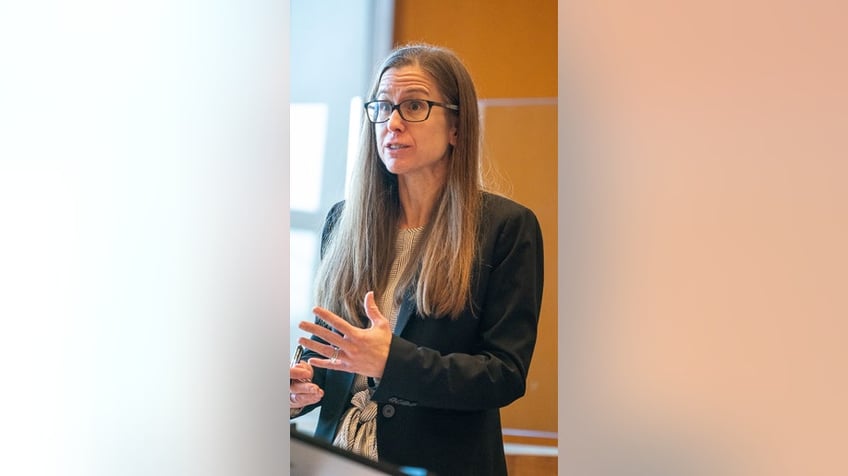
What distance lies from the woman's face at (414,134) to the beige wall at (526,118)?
56 millimetres

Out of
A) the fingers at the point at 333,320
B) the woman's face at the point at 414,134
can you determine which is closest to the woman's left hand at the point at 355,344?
the fingers at the point at 333,320

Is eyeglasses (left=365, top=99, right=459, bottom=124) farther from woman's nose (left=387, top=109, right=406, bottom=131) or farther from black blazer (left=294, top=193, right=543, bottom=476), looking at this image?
black blazer (left=294, top=193, right=543, bottom=476)

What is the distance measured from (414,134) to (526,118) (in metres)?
0.15

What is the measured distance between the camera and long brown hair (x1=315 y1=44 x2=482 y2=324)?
958mm

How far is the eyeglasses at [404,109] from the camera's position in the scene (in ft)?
3.21

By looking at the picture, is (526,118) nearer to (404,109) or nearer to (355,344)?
(404,109)

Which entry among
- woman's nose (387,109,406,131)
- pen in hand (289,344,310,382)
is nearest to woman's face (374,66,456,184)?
woman's nose (387,109,406,131)

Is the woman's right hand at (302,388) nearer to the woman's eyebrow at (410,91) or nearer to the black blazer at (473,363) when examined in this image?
the black blazer at (473,363)

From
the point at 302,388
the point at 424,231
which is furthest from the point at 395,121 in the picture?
the point at 302,388
